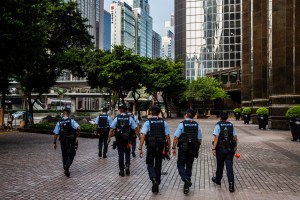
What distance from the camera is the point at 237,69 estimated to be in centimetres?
6862

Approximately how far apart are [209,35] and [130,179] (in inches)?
3113

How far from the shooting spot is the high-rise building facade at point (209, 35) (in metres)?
82.9

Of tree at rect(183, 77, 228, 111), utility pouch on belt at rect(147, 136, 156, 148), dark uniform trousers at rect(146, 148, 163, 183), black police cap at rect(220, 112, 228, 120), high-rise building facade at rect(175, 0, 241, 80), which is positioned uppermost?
high-rise building facade at rect(175, 0, 241, 80)

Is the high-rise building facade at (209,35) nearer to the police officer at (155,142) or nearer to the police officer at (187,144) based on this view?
the police officer at (187,144)

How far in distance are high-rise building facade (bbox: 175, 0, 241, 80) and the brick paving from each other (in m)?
71.6

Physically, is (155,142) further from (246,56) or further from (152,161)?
(246,56)

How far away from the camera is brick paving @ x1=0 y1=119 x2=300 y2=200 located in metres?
7.72

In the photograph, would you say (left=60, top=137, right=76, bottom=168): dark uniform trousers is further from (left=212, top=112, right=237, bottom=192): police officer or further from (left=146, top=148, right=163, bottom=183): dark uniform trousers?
(left=212, top=112, right=237, bottom=192): police officer

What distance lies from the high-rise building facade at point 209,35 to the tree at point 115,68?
50.6 meters

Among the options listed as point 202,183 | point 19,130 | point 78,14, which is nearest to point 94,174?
point 202,183

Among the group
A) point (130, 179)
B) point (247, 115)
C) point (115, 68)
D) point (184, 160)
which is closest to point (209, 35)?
point (247, 115)

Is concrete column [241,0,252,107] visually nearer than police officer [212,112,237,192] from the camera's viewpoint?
No

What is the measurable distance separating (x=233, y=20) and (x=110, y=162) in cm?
7622

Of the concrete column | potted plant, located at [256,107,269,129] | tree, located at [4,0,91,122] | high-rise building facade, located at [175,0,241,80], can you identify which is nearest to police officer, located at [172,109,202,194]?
tree, located at [4,0,91,122]
